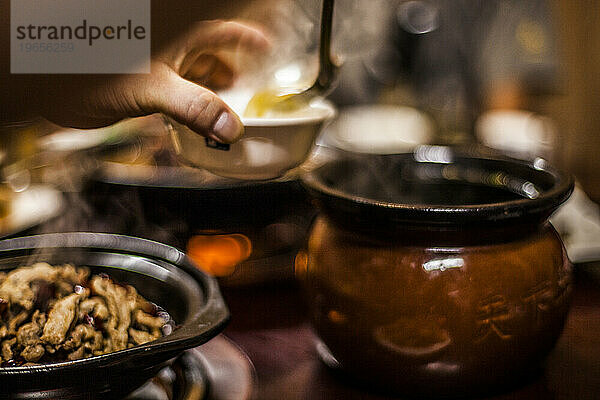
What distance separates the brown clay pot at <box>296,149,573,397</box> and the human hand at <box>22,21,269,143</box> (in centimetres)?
19

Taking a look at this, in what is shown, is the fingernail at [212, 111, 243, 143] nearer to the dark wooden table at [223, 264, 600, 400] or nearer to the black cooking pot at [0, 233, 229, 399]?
the black cooking pot at [0, 233, 229, 399]

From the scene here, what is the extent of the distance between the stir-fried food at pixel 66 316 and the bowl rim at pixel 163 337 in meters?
0.04

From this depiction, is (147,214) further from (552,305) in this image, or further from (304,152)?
(552,305)

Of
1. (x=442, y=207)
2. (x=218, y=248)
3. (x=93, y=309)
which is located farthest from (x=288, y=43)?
(x=218, y=248)

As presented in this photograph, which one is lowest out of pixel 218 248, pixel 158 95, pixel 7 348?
pixel 218 248

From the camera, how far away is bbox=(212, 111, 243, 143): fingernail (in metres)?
0.51

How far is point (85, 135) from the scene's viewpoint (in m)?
1.30

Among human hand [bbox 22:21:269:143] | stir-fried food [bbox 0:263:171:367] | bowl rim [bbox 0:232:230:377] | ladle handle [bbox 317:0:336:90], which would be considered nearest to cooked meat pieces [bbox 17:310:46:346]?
stir-fried food [bbox 0:263:171:367]

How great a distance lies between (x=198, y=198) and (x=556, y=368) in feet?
1.61

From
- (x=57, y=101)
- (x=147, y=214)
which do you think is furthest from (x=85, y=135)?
(x=57, y=101)

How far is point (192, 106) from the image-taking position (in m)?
0.50

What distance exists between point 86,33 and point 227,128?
0.12 m

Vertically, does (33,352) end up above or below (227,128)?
below

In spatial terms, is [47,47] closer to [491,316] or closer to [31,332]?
[31,332]
